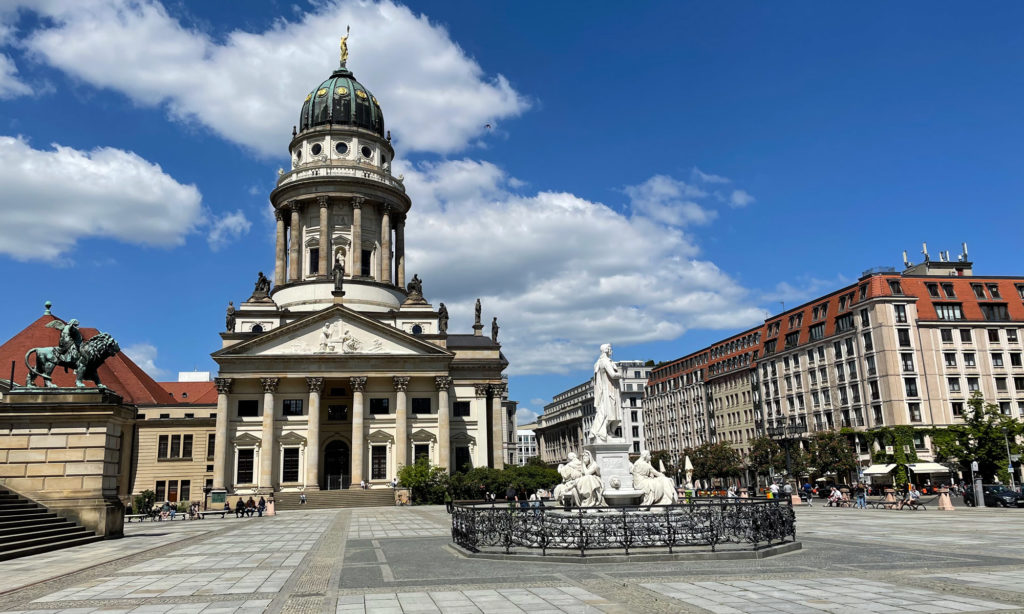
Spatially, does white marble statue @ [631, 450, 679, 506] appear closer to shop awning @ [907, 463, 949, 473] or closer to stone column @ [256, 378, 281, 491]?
shop awning @ [907, 463, 949, 473]

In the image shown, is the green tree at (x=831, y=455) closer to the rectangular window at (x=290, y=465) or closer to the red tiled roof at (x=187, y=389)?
the rectangular window at (x=290, y=465)

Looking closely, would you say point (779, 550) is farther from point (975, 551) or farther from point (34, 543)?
point (34, 543)

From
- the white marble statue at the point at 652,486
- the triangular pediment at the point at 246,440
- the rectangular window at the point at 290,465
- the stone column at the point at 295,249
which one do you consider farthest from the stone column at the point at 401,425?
the white marble statue at the point at 652,486

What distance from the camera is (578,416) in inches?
5551

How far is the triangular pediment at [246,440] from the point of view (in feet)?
213

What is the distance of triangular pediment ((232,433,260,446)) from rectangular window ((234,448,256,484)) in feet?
2.07

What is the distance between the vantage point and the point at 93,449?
84.9 ft

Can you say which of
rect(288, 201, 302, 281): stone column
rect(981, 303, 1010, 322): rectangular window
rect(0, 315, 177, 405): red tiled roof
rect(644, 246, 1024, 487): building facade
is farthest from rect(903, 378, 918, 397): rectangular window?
rect(0, 315, 177, 405): red tiled roof

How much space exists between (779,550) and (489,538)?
7.00 m

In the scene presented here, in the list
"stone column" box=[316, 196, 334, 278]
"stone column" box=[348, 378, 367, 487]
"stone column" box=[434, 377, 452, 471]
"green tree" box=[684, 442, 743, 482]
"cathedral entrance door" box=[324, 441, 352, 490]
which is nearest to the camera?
"stone column" box=[348, 378, 367, 487]

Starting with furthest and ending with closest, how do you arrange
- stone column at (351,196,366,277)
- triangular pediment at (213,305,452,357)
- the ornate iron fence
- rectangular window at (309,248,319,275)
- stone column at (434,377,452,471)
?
rectangular window at (309,248,319,275), stone column at (351,196,366,277), stone column at (434,377,452,471), triangular pediment at (213,305,452,357), the ornate iron fence

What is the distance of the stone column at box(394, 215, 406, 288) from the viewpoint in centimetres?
8219

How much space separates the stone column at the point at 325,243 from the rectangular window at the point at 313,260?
1656 millimetres

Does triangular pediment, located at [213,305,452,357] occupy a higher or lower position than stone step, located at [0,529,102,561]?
higher
